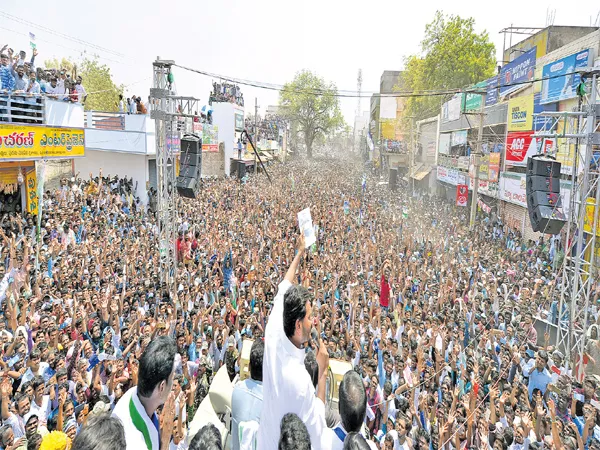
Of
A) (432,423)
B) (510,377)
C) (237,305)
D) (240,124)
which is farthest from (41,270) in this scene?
(240,124)

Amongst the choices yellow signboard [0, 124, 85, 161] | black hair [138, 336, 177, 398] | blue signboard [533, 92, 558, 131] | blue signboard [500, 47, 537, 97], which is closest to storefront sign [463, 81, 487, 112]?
blue signboard [500, 47, 537, 97]

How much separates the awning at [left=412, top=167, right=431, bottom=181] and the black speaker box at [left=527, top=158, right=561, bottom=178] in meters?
23.8

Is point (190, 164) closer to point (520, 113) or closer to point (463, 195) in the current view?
point (463, 195)

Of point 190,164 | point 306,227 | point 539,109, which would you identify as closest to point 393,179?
point 539,109

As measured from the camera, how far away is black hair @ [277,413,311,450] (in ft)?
5.80

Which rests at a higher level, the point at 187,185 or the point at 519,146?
the point at 519,146

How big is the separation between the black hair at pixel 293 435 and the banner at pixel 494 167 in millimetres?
17731

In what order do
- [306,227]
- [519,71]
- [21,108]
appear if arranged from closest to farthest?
[306,227] → [21,108] → [519,71]

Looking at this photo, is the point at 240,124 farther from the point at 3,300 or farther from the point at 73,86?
the point at 3,300

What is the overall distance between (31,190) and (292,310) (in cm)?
1260

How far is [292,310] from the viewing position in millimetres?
1956

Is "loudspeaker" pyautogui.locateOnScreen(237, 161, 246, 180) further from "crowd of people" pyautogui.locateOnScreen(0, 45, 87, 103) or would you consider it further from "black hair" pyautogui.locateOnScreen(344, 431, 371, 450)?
"black hair" pyautogui.locateOnScreen(344, 431, 371, 450)

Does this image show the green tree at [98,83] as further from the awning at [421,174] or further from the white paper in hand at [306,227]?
the white paper in hand at [306,227]

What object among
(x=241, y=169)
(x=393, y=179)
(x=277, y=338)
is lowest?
(x=393, y=179)
